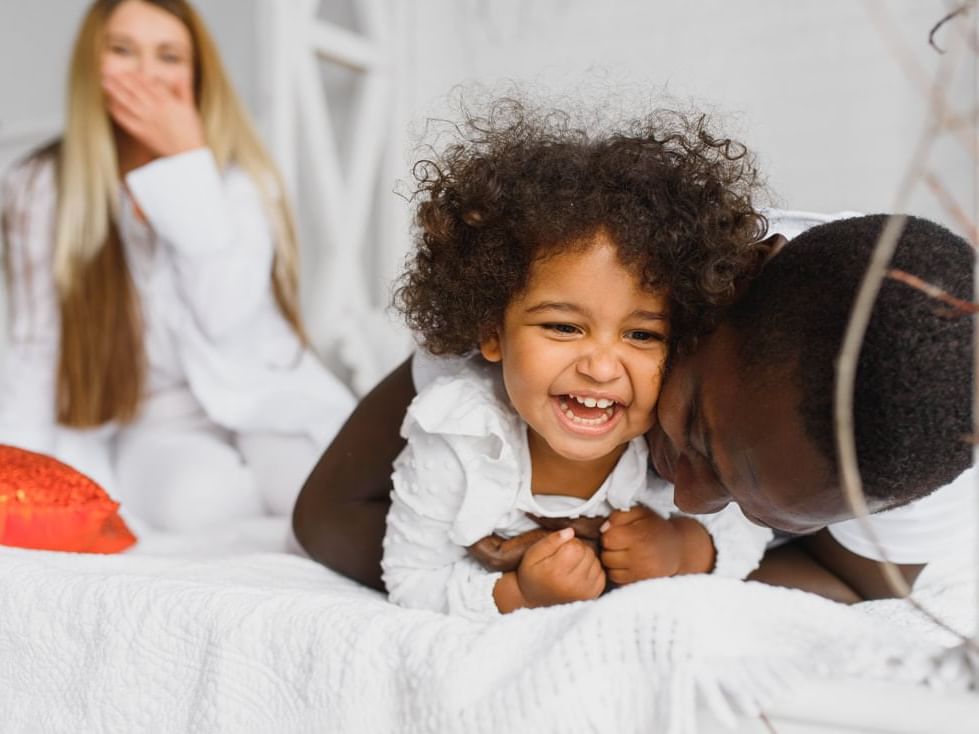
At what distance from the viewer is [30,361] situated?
68.9 inches

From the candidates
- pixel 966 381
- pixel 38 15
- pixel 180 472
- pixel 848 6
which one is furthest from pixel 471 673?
pixel 38 15

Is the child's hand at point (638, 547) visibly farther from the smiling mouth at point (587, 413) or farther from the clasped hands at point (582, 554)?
the smiling mouth at point (587, 413)

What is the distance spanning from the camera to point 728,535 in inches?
40.1

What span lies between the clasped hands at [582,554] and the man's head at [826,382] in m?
0.15

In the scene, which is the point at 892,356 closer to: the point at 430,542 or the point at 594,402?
the point at 594,402

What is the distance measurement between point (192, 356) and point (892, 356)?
1351 mm

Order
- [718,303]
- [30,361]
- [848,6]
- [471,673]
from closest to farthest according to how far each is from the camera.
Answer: [471,673], [718,303], [30,361], [848,6]

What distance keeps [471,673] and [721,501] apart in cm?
32

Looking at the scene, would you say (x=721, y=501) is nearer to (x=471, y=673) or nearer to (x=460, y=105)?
(x=471, y=673)

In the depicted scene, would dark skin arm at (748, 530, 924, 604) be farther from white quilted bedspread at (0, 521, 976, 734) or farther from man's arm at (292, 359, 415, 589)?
man's arm at (292, 359, 415, 589)

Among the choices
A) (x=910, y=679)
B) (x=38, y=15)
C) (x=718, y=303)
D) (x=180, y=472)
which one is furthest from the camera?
(x=38, y=15)

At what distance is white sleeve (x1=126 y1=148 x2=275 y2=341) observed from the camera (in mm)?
1685

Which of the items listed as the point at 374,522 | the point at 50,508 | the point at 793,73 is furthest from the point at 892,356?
the point at 793,73

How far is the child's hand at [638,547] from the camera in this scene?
0.94 meters
